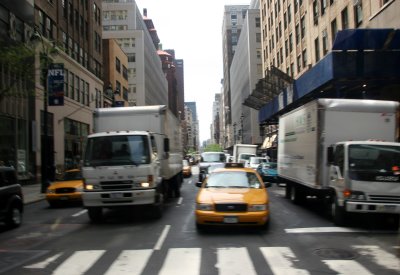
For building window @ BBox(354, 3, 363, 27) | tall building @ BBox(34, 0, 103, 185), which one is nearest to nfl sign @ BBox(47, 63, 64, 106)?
tall building @ BBox(34, 0, 103, 185)

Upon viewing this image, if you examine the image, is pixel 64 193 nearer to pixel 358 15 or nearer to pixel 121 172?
pixel 121 172

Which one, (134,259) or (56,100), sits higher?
(56,100)

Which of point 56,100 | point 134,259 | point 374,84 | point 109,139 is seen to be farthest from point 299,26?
point 134,259

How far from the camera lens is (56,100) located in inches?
1075

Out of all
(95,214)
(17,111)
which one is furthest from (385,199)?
(17,111)

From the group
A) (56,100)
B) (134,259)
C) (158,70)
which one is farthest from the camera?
(158,70)

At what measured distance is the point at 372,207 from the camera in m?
11.5

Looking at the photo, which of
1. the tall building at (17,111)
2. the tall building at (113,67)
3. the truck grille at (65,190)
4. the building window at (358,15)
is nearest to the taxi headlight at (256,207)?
the truck grille at (65,190)

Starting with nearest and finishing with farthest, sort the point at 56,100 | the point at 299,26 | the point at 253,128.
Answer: the point at 56,100 → the point at 299,26 → the point at 253,128

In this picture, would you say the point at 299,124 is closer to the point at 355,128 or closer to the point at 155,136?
the point at 355,128

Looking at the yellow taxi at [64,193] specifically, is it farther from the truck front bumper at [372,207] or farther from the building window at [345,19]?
the building window at [345,19]

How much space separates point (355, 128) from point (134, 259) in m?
7.68

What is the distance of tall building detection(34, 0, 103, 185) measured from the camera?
35125mm

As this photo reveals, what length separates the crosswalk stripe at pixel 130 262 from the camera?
7.81m
